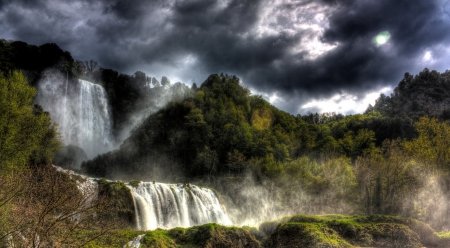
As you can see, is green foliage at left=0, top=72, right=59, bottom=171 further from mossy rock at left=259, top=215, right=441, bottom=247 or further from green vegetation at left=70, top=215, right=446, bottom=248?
mossy rock at left=259, top=215, right=441, bottom=247

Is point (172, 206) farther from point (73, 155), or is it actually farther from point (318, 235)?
point (73, 155)

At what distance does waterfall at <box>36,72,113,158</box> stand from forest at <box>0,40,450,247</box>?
2.77 metres

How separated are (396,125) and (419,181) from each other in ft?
158

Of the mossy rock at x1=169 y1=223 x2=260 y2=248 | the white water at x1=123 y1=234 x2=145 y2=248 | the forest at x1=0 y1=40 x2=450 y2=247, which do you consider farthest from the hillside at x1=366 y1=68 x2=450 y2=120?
the white water at x1=123 y1=234 x2=145 y2=248

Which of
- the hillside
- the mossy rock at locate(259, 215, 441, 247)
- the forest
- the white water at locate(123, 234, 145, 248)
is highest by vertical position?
the hillside

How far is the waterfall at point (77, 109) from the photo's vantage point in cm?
6266

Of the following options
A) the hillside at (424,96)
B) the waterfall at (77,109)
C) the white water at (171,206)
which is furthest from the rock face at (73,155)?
the hillside at (424,96)

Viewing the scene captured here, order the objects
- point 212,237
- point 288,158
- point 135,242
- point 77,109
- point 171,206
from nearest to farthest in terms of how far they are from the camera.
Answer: point 135,242 → point 212,237 → point 171,206 → point 77,109 → point 288,158

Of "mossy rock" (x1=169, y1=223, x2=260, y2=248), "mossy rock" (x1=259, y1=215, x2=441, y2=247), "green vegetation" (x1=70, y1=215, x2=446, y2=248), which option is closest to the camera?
"mossy rock" (x1=169, y1=223, x2=260, y2=248)

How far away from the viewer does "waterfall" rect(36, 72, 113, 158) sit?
6266cm

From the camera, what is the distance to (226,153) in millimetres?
68375

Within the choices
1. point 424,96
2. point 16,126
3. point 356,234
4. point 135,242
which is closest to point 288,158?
point 356,234

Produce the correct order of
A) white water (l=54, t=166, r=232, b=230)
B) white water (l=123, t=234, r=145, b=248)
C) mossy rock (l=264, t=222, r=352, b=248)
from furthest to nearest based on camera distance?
white water (l=54, t=166, r=232, b=230) < mossy rock (l=264, t=222, r=352, b=248) < white water (l=123, t=234, r=145, b=248)

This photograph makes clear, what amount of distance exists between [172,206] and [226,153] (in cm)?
3336
